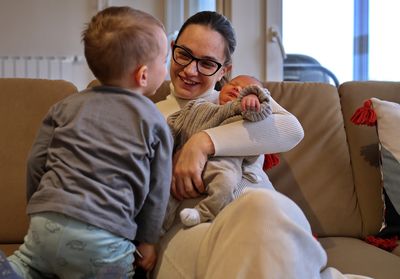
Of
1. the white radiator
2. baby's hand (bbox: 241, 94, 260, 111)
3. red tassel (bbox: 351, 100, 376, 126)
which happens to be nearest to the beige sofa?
red tassel (bbox: 351, 100, 376, 126)

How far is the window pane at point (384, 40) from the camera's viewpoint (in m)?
3.38

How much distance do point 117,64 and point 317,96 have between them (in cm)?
96

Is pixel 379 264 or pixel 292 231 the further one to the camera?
pixel 379 264

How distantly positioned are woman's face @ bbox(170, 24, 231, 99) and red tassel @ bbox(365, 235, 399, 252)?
0.72 metres

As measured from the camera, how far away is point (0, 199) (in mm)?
1556

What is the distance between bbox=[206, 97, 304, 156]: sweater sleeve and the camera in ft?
4.13

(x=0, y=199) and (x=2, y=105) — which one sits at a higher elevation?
(x=2, y=105)

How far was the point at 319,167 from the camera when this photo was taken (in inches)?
66.7

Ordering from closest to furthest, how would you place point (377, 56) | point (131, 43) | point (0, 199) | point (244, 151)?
point (131, 43), point (244, 151), point (0, 199), point (377, 56)

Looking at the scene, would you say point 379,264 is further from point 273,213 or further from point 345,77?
point 345,77

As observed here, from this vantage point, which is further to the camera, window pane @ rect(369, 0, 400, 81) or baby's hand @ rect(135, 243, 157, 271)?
window pane @ rect(369, 0, 400, 81)

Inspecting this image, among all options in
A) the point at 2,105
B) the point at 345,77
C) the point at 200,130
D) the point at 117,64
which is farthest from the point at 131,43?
the point at 345,77

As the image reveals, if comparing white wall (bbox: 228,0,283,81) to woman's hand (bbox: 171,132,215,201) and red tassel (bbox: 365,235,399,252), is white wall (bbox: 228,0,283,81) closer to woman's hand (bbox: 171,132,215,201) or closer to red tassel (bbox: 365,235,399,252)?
red tassel (bbox: 365,235,399,252)

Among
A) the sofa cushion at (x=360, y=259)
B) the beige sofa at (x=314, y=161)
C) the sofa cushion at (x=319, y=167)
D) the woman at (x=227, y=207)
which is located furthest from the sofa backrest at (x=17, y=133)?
the sofa cushion at (x=360, y=259)
